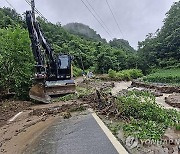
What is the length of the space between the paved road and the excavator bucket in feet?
34.6

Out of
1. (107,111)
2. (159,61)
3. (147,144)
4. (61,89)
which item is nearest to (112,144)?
(147,144)

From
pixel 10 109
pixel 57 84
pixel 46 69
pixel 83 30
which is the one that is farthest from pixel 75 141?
pixel 83 30

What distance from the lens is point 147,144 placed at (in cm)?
584

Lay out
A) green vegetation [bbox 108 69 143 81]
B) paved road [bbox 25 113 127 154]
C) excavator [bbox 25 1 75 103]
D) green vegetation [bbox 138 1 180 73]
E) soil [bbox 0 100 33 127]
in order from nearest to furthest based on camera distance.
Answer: paved road [bbox 25 113 127 154] < soil [bbox 0 100 33 127] < excavator [bbox 25 1 75 103] < green vegetation [bbox 108 69 143 81] < green vegetation [bbox 138 1 180 73]

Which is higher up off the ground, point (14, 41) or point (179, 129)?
point (14, 41)

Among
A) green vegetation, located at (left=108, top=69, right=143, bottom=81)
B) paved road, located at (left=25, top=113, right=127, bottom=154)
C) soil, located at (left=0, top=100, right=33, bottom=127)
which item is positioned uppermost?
paved road, located at (left=25, top=113, right=127, bottom=154)

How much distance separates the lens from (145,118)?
898cm

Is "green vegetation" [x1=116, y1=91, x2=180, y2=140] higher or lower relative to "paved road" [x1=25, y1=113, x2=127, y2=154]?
higher

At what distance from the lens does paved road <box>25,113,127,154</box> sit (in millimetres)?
6053

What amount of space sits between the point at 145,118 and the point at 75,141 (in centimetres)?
289

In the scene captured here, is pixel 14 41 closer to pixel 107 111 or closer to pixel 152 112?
pixel 107 111

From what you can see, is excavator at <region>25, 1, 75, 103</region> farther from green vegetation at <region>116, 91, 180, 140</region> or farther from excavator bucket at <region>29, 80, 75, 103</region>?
green vegetation at <region>116, 91, 180, 140</region>

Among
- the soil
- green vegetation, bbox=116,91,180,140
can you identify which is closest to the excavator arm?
the soil

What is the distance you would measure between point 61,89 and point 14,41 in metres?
5.29
